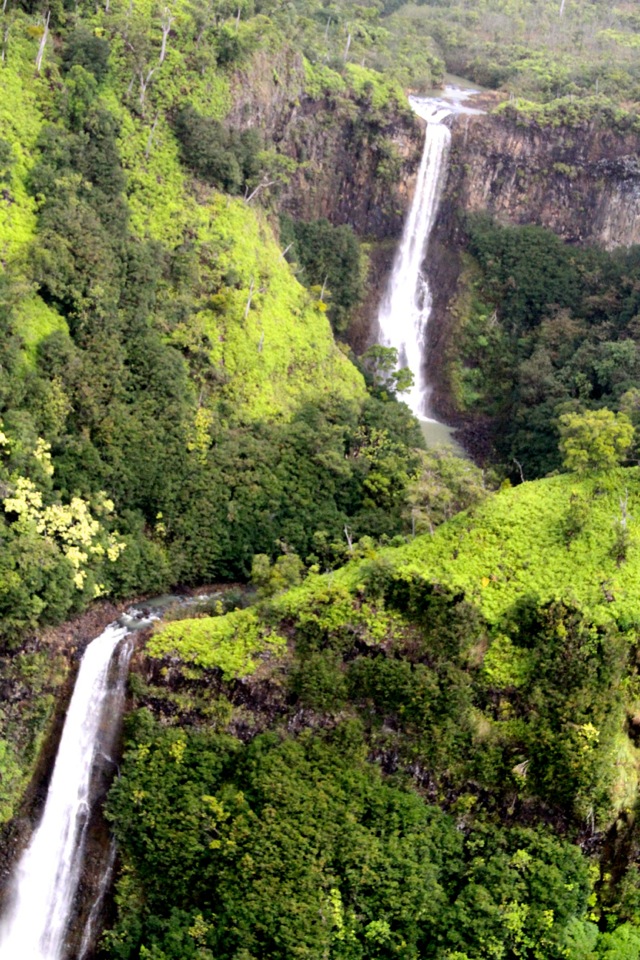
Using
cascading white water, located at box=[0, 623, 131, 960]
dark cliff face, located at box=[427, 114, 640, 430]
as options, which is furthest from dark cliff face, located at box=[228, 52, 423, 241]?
cascading white water, located at box=[0, 623, 131, 960]

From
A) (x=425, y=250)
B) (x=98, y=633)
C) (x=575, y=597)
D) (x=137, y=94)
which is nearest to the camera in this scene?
(x=575, y=597)

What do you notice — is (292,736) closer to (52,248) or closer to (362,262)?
(52,248)

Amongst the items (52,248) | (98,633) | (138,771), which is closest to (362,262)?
(52,248)

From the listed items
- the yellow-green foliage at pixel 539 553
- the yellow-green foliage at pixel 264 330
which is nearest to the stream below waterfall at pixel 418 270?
the yellow-green foliage at pixel 264 330

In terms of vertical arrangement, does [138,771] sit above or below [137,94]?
below

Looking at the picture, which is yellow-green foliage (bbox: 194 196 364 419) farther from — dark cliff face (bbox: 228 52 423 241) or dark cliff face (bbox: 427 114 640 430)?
dark cliff face (bbox: 427 114 640 430)
